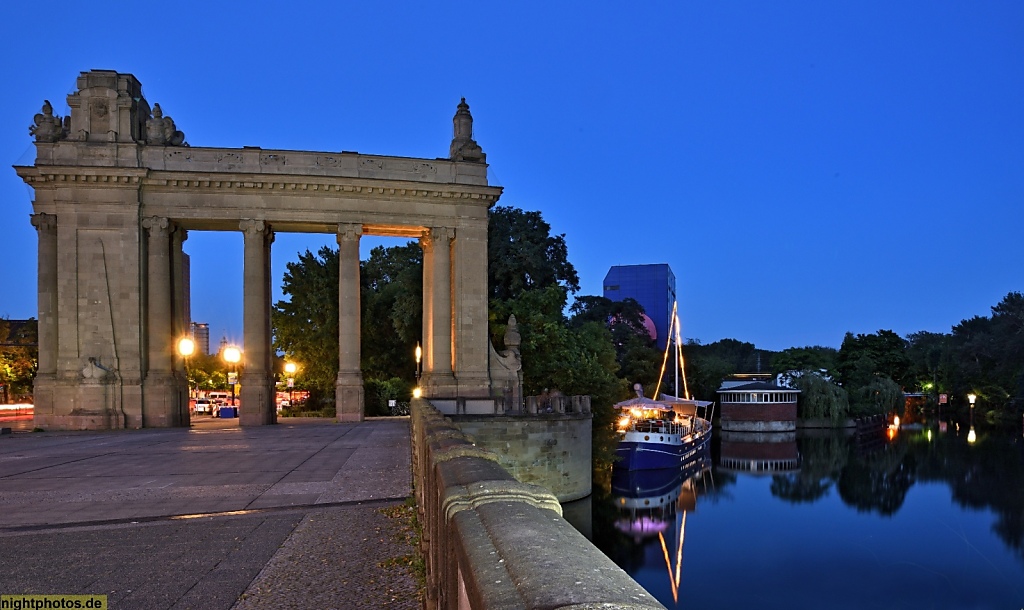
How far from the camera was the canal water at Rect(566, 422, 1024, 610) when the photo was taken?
2905 cm

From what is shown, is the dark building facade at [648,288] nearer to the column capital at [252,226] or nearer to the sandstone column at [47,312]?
the column capital at [252,226]

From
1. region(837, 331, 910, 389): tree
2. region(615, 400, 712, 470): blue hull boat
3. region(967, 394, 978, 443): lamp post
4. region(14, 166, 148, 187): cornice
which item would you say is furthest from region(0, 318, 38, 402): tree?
region(837, 331, 910, 389): tree

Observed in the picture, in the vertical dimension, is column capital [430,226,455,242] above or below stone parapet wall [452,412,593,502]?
above

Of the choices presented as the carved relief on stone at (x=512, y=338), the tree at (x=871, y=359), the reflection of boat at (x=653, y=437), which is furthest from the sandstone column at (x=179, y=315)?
the tree at (x=871, y=359)

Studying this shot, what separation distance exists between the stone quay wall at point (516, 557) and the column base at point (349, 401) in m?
32.5

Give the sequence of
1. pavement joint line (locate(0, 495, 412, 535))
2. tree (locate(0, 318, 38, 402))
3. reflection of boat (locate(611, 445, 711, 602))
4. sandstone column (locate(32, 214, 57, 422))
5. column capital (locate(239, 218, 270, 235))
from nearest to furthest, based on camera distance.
→ pavement joint line (locate(0, 495, 412, 535)) → sandstone column (locate(32, 214, 57, 422)) → column capital (locate(239, 218, 270, 235)) → reflection of boat (locate(611, 445, 711, 602)) → tree (locate(0, 318, 38, 402))

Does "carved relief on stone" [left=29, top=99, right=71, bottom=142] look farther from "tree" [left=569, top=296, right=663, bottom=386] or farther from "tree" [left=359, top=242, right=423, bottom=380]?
"tree" [left=569, top=296, right=663, bottom=386]

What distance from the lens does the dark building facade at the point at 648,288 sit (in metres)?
166

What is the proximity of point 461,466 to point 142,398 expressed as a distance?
111 ft

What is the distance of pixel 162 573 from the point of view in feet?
22.8

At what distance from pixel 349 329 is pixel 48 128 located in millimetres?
16756

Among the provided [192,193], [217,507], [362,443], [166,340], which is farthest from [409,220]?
[217,507]

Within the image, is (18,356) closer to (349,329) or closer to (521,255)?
(349,329)

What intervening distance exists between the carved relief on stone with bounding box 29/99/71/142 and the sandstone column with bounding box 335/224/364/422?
13541mm
